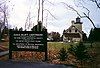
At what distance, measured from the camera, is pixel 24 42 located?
20891mm

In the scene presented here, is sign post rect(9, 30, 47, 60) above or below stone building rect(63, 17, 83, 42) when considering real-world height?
below

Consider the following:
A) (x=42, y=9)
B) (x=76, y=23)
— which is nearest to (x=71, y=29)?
(x=76, y=23)

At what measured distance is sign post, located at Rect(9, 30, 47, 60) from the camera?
813 inches

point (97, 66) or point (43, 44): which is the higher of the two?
point (43, 44)

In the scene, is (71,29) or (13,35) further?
(71,29)

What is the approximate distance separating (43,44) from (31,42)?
0.91 metres

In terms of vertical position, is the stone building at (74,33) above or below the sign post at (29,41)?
above

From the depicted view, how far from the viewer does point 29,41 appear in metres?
20.8

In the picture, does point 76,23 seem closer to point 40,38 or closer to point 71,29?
point 71,29

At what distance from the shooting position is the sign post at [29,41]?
20641mm

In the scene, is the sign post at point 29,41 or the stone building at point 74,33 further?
the stone building at point 74,33

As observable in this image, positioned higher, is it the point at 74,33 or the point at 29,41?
the point at 74,33

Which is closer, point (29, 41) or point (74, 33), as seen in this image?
point (29, 41)

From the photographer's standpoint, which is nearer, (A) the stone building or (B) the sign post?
(B) the sign post
